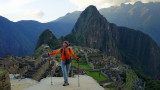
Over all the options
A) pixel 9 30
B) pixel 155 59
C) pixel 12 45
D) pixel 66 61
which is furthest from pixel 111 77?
pixel 155 59

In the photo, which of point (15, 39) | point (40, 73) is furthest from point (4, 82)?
point (15, 39)

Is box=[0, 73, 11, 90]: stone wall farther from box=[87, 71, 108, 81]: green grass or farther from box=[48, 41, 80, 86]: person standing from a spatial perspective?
box=[87, 71, 108, 81]: green grass

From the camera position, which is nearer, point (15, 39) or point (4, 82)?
point (4, 82)

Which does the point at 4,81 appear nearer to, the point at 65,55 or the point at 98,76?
the point at 65,55

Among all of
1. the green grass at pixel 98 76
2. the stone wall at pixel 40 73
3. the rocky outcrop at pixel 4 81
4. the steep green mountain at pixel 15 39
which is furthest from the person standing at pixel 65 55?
Result: the steep green mountain at pixel 15 39

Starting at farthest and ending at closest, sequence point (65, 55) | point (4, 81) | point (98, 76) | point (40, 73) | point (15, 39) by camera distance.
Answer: point (15, 39) < point (98, 76) < point (40, 73) < point (4, 81) < point (65, 55)

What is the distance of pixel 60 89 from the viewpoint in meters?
9.30

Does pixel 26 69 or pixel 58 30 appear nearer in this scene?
pixel 26 69

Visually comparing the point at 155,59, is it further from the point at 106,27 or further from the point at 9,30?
the point at 9,30

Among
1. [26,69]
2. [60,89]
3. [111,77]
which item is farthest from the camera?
[111,77]

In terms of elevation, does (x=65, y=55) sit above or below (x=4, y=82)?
above

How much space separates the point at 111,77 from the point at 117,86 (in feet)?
12.2

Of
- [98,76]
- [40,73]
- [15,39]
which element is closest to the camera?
[40,73]

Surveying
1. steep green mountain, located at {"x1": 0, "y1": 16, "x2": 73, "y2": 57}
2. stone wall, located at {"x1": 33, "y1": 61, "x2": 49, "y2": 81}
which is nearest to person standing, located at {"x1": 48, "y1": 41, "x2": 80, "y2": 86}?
stone wall, located at {"x1": 33, "y1": 61, "x2": 49, "y2": 81}
